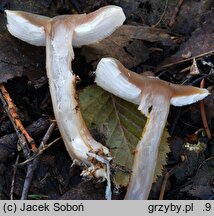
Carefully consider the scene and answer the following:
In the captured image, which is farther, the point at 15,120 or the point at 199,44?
the point at 199,44

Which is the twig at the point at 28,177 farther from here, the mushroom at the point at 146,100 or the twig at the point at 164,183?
the twig at the point at 164,183

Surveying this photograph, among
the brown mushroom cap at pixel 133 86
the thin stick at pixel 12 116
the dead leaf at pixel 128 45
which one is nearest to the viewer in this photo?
the brown mushroom cap at pixel 133 86

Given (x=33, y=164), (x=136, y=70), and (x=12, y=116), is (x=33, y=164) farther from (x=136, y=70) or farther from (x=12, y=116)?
(x=136, y=70)

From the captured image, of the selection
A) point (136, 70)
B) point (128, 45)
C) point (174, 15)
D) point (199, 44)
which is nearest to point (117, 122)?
point (136, 70)

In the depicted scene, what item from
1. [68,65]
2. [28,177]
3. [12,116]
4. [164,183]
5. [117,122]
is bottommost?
[164,183]

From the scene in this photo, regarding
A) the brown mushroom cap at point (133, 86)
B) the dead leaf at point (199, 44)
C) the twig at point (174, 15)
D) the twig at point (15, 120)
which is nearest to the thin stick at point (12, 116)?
the twig at point (15, 120)

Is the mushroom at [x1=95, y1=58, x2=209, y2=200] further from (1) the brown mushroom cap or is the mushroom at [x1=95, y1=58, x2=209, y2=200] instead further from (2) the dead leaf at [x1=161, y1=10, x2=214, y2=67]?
(2) the dead leaf at [x1=161, y1=10, x2=214, y2=67]
